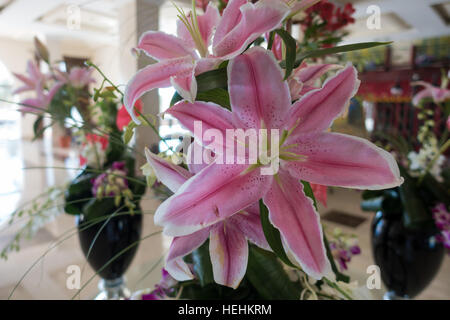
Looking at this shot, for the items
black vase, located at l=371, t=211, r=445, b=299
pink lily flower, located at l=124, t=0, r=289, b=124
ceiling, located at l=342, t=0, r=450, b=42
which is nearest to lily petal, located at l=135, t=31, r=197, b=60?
pink lily flower, located at l=124, t=0, r=289, b=124

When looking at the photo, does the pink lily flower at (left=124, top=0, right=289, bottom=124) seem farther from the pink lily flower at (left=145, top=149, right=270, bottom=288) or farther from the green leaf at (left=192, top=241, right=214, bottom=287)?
the green leaf at (left=192, top=241, right=214, bottom=287)

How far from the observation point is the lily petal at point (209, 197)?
210 mm

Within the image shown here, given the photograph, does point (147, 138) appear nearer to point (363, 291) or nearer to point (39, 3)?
point (363, 291)

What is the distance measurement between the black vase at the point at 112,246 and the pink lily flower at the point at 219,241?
20.9 inches

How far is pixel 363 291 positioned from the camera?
0.46 m

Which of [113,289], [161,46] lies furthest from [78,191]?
[161,46]

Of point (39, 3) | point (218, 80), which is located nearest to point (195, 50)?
point (218, 80)

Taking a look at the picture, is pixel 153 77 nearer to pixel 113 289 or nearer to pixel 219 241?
pixel 219 241

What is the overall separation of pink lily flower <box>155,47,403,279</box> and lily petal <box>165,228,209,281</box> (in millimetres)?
83

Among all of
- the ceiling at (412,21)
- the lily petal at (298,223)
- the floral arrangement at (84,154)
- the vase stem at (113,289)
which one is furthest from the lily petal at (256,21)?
the ceiling at (412,21)

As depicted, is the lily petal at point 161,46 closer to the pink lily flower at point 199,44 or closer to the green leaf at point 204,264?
the pink lily flower at point 199,44

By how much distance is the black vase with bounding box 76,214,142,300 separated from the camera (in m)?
0.78

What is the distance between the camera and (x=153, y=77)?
0.27 meters

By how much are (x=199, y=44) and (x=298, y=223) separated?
0.20 meters
